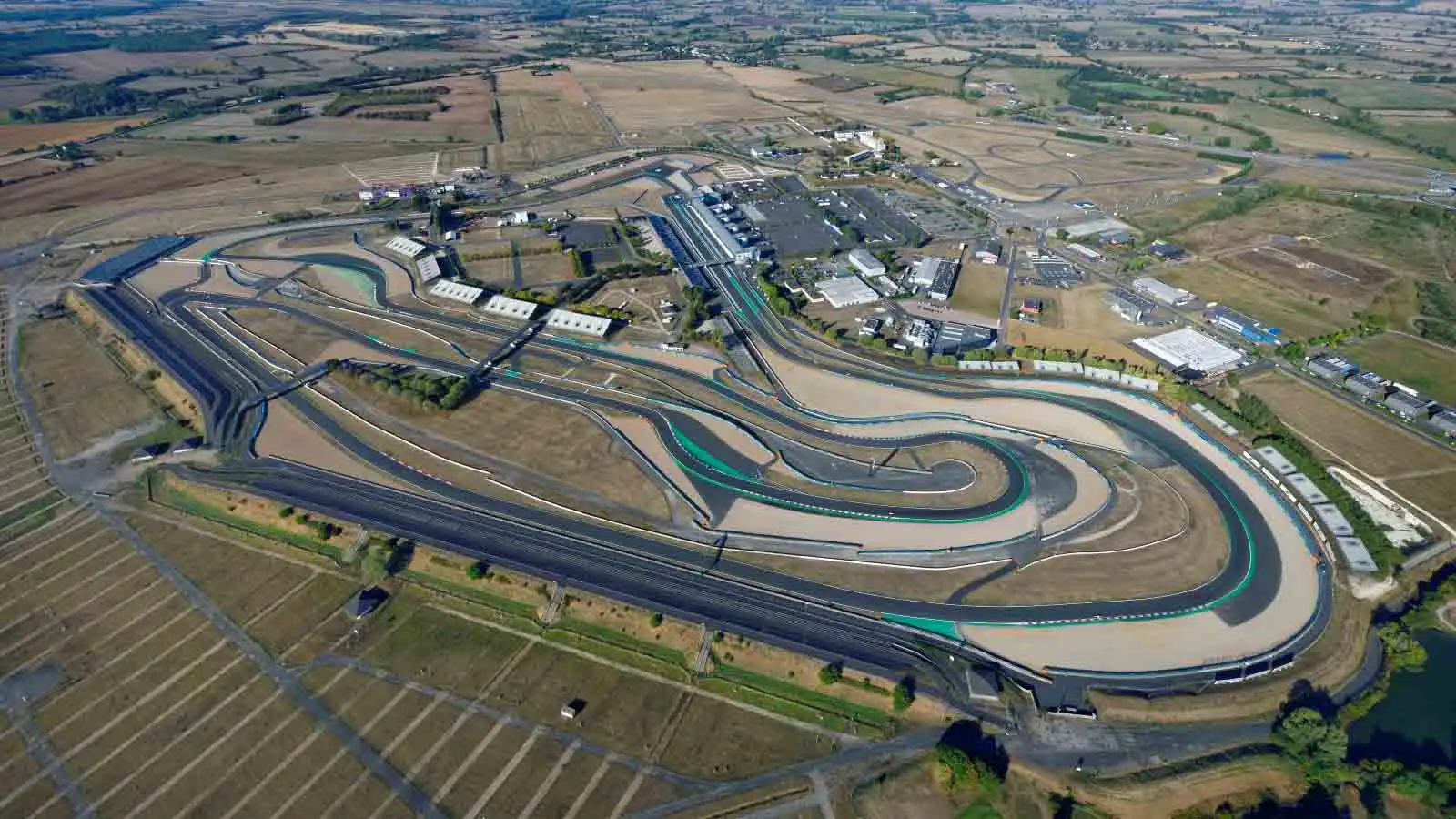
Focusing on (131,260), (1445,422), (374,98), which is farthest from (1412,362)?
(374,98)

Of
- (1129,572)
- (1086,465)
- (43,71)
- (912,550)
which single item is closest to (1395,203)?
(1086,465)

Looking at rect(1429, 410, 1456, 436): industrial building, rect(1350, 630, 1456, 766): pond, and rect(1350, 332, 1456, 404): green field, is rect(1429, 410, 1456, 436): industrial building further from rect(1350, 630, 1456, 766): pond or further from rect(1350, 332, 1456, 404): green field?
rect(1350, 630, 1456, 766): pond

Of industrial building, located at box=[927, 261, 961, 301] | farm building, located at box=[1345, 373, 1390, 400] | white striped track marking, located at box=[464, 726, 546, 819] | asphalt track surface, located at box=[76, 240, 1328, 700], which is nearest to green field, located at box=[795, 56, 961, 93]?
industrial building, located at box=[927, 261, 961, 301]

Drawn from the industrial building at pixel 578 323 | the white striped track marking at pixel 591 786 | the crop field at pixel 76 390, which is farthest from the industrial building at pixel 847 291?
the crop field at pixel 76 390

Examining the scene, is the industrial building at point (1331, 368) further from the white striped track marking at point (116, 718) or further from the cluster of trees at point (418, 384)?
A: the white striped track marking at point (116, 718)

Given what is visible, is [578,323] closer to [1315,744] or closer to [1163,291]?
[1315,744]

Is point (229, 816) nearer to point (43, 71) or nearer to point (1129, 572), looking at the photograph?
point (1129, 572)

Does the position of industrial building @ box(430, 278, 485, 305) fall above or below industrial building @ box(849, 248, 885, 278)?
below
